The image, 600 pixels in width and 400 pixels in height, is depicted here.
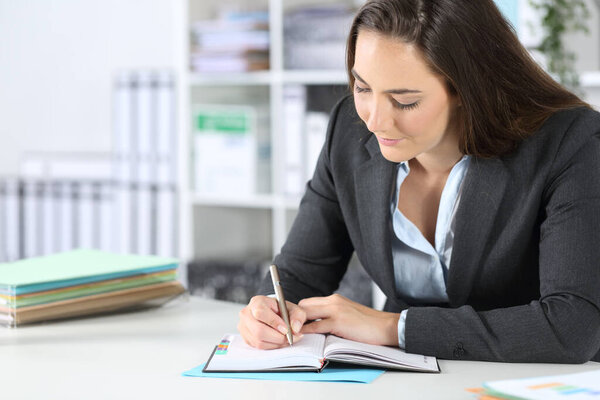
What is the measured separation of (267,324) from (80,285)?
1.51 ft

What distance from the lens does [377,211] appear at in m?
1.55

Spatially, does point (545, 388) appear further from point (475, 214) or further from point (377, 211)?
point (377, 211)

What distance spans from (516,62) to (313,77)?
1.45 meters

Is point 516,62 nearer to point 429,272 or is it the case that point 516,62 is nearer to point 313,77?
point 429,272

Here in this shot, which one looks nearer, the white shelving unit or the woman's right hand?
the woman's right hand

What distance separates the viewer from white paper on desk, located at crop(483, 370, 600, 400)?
97cm

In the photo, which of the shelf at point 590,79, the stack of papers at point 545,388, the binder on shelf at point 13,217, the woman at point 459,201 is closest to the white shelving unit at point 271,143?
the shelf at point 590,79

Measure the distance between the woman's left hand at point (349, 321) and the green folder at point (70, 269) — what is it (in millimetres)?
444

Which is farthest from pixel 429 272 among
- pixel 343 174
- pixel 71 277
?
pixel 71 277

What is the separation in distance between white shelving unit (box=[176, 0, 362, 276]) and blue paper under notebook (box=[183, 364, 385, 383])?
5.63 feet

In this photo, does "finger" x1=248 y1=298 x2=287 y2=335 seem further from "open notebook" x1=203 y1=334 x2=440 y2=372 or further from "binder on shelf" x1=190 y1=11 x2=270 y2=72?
"binder on shelf" x1=190 y1=11 x2=270 y2=72

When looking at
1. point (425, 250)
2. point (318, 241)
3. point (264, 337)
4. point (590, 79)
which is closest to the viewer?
point (264, 337)

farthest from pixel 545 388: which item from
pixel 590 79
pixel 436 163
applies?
pixel 590 79

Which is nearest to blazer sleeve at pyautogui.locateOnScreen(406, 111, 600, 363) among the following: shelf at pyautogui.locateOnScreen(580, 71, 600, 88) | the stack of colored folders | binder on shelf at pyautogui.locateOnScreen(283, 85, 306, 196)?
the stack of colored folders
